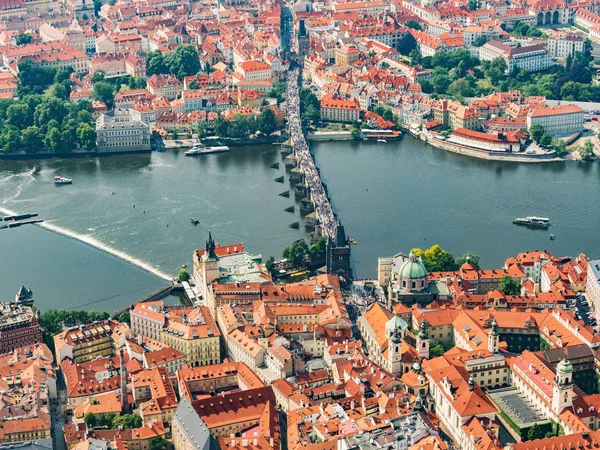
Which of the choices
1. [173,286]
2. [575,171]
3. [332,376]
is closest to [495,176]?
[575,171]

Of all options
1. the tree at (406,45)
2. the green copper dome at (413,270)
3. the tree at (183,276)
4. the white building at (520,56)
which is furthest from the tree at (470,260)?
the tree at (406,45)

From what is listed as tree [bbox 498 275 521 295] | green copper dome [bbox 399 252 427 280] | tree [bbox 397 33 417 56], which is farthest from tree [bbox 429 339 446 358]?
tree [bbox 397 33 417 56]

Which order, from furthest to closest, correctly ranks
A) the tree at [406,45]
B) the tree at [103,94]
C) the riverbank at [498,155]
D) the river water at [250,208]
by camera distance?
the tree at [406,45] < the tree at [103,94] < the riverbank at [498,155] < the river water at [250,208]

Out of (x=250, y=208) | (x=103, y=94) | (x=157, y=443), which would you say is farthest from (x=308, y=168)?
(x=157, y=443)

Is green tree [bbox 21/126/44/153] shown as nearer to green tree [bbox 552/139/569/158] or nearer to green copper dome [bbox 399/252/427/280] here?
green tree [bbox 552/139/569/158]

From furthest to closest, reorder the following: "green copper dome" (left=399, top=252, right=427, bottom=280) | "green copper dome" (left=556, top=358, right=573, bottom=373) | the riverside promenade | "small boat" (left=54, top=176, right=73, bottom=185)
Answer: "small boat" (left=54, top=176, right=73, bottom=185), the riverside promenade, "green copper dome" (left=399, top=252, right=427, bottom=280), "green copper dome" (left=556, top=358, right=573, bottom=373)

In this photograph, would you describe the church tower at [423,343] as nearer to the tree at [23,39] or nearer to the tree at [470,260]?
the tree at [470,260]

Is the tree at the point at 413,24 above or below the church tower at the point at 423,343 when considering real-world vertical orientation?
above

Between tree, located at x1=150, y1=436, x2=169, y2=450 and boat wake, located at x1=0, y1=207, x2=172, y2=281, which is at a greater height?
boat wake, located at x1=0, y1=207, x2=172, y2=281
